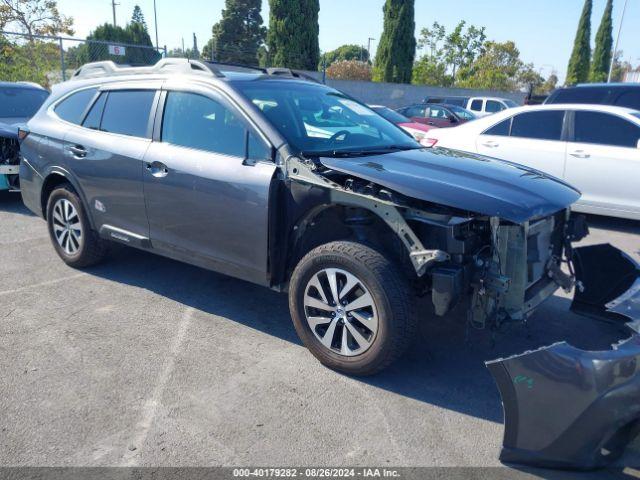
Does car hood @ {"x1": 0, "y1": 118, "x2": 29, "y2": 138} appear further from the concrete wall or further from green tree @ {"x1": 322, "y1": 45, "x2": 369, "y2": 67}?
green tree @ {"x1": 322, "y1": 45, "x2": 369, "y2": 67}

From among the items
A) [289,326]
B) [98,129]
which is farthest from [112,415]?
[98,129]

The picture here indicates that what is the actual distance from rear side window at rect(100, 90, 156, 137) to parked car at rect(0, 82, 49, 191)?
3385 millimetres

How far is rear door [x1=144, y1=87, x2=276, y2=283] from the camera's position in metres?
3.53

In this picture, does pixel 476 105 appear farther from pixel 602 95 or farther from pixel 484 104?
A: pixel 602 95

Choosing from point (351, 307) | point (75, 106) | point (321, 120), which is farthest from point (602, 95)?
point (75, 106)

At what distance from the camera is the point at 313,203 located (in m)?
3.32

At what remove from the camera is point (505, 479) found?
248 centimetres

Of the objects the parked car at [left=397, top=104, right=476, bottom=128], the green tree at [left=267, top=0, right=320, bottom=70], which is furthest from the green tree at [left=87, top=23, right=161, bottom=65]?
the parked car at [left=397, top=104, right=476, bottom=128]

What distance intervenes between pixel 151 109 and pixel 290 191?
1.59 m

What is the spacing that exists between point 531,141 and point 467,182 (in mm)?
4602

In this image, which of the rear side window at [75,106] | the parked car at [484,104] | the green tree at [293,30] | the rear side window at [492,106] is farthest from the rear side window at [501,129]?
the green tree at [293,30]

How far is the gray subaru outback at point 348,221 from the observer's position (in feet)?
8.04

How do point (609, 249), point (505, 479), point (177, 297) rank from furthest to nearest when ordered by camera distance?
point (177, 297) → point (609, 249) → point (505, 479)

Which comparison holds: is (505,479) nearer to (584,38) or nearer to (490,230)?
(490,230)
